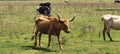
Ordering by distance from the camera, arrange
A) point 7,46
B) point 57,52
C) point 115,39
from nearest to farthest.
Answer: point 57,52 < point 7,46 < point 115,39

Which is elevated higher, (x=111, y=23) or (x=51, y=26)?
(x=51, y=26)

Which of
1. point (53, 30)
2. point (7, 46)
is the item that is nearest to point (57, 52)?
point (53, 30)

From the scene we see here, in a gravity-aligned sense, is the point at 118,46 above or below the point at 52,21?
below

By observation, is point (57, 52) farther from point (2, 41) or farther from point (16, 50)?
point (2, 41)

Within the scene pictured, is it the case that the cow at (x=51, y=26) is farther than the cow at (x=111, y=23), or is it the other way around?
the cow at (x=111, y=23)

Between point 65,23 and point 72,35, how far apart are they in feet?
19.5

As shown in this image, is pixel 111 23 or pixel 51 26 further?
pixel 111 23

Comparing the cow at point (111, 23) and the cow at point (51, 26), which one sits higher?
the cow at point (51, 26)

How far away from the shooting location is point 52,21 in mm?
16453

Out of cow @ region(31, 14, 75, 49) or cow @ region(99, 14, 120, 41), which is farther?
cow @ region(99, 14, 120, 41)

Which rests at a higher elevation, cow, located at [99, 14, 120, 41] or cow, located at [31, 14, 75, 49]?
cow, located at [31, 14, 75, 49]

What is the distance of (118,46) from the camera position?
1758cm

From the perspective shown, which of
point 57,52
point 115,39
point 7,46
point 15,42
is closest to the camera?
point 57,52

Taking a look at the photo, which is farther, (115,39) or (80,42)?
(115,39)
